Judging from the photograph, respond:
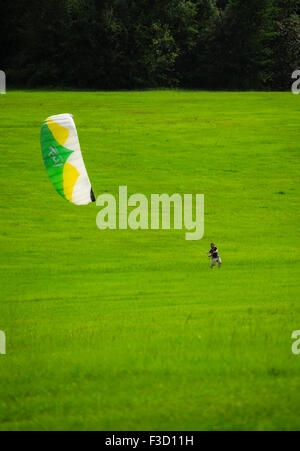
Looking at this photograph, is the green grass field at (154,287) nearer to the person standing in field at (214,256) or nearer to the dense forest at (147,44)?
the person standing in field at (214,256)

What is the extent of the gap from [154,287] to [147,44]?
6242 centimetres

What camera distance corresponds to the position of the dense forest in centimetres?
7531

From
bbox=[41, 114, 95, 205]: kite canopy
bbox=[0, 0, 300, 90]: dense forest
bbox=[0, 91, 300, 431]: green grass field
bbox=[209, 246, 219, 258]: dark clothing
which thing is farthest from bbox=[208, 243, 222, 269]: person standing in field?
bbox=[0, 0, 300, 90]: dense forest

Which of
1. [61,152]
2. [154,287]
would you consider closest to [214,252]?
[154,287]

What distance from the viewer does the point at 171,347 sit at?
38.6 feet

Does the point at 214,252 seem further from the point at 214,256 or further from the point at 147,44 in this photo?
the point at 147,44

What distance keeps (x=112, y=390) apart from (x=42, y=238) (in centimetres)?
1959

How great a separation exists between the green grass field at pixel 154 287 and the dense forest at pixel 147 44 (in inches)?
877

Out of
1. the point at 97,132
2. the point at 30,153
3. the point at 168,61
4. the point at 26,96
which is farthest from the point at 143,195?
the point at 168,61

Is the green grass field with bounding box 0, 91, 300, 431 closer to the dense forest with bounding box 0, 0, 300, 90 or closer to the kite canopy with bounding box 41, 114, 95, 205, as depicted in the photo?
the kite canopy with bounding box 41, 114, 95, 205

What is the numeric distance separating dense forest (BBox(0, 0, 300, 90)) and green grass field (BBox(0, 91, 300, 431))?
73.1 feet

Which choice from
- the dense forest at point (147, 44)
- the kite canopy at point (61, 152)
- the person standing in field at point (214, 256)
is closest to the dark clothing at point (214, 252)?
the person standing in field at point (214, 256)

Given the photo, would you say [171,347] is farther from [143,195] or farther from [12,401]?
[143,195]

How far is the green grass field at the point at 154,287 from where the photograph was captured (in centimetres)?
902
